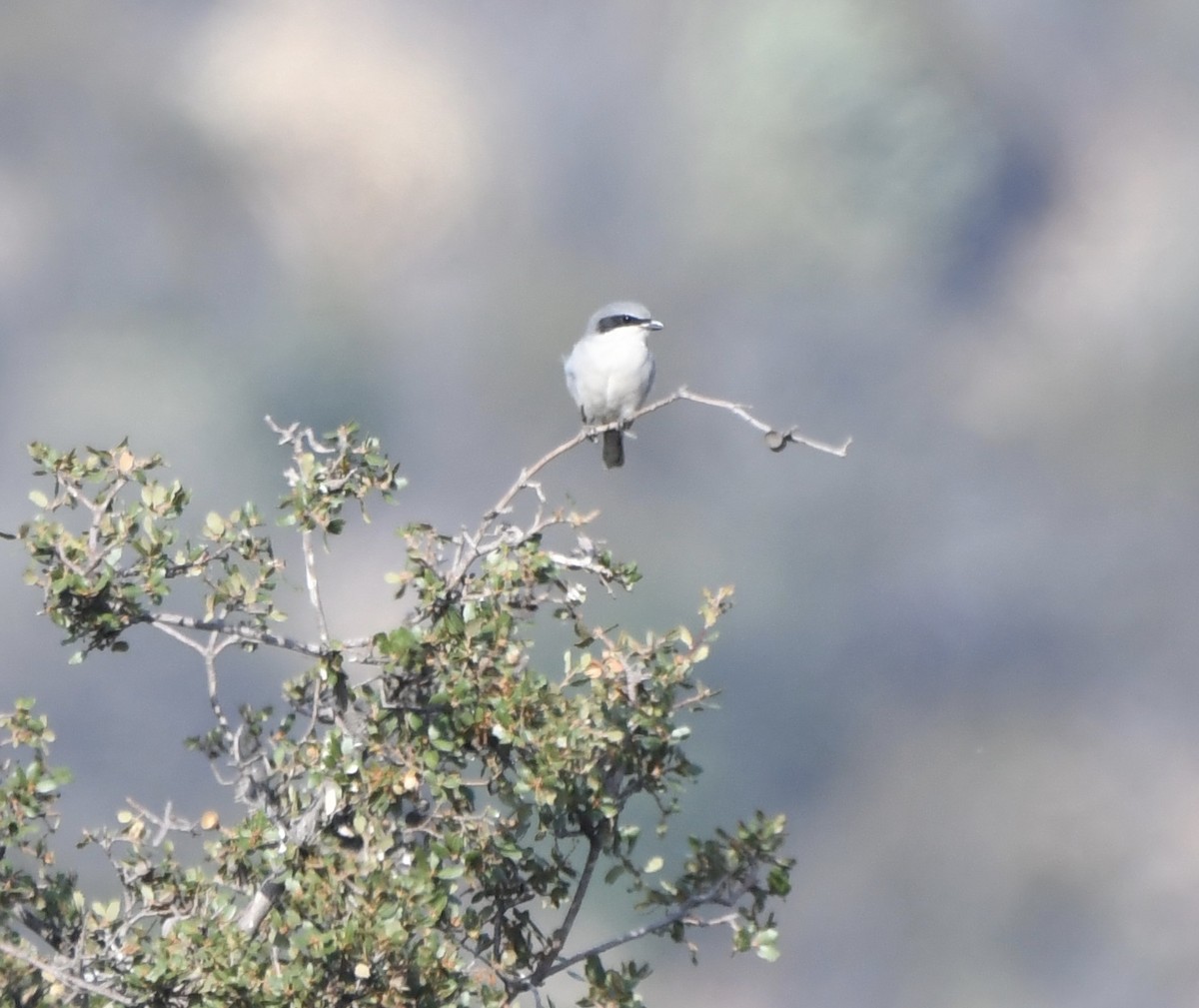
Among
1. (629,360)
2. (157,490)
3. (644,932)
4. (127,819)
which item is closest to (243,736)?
(127,819)

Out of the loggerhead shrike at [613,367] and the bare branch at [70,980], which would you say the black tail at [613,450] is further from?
the bare branch at [70,980]

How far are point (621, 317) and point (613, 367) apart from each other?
344mm

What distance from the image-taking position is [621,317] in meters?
10.1

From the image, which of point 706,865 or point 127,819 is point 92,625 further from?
point 706,865

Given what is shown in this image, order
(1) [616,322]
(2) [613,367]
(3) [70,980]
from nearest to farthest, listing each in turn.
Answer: (3) [70,980] < (2) [613,367] < (1) [616,322]

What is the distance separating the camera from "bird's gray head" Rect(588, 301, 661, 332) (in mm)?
10000

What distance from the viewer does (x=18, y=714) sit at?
18.1ft

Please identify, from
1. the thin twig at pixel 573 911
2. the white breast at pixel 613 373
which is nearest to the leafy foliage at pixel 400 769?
the thin twig at pixel 573 911

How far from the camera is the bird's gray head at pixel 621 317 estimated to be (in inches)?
394

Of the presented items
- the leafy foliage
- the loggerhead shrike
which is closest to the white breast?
the loggerhead shrike

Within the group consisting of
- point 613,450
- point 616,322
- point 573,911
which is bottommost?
point 573,911

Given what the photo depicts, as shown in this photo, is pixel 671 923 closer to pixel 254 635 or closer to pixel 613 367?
pixel 254 635

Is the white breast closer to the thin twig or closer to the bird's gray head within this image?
the bird's gray head

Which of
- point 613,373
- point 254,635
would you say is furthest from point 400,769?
point 613,373
